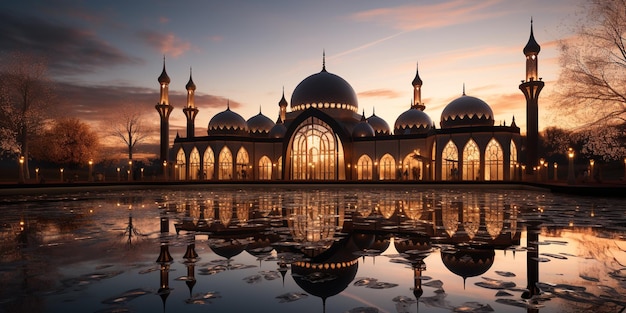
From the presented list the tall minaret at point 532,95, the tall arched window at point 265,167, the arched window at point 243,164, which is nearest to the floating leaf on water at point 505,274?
the tall minaret at point 532,95

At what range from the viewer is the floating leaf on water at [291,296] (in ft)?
16.6

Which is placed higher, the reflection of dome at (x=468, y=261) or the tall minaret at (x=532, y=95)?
the tall minaret at (x=532, y=95)

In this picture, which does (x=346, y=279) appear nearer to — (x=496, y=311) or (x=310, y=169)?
(x=496, y=311)

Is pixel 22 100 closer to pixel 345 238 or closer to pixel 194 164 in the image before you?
pixel 194 164

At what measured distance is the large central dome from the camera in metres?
61.9

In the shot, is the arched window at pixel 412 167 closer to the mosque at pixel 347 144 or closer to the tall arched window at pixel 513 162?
the mosque at pixel 347 144

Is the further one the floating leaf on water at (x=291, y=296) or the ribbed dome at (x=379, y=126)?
the ribbed dome at (x=379, y=126)

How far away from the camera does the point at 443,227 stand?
1106cm

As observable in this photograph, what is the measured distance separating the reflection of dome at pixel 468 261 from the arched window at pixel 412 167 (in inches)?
1777

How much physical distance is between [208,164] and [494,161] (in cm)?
3799

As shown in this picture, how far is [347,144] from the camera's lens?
56.4m

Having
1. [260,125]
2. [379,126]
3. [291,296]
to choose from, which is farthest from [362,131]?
→ [291,296]

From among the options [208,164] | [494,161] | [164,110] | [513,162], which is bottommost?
[208,164]

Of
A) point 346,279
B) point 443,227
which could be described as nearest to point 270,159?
point 443,227
